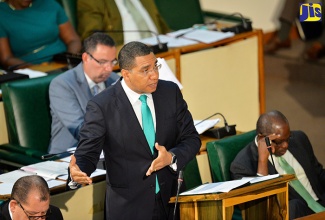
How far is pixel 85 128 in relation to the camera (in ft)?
14.4

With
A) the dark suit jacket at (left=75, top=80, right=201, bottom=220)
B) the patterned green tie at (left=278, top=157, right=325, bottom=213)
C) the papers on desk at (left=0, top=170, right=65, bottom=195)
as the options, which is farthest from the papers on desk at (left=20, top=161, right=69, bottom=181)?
the patterned green tie at (left=278, top=157, right=325, bottom=213)

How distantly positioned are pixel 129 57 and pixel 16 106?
150 centimetres

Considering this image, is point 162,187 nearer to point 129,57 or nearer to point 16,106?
point 129,57

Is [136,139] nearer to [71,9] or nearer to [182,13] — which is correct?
[71,9]

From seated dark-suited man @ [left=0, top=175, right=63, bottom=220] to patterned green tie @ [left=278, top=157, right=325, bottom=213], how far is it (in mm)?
1643

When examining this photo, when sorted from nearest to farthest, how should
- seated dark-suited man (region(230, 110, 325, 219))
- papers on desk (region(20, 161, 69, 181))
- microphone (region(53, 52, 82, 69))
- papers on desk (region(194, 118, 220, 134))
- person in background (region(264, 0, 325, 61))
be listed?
papers on desk (region(20, 161, 69, 181)) < seated dark-suited man (region(230, 110, 325, 219)) < papers on desk (region(194, 118, 220, 134)) < microphone (region(53, 52, 82, 69)) < person in background (region(264, 0, 325, 61))

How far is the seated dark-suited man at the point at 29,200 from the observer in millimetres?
4258

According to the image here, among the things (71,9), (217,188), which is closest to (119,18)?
(71,9)

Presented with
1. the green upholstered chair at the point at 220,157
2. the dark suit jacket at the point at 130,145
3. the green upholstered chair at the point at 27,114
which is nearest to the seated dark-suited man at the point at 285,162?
the green upholstered chair at the point at 220,157

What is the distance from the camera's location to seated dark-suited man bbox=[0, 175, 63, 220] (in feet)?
14.0

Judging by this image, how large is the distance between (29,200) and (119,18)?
3.15 meters

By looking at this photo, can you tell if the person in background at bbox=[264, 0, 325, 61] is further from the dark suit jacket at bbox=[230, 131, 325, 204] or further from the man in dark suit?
the man in dark suit

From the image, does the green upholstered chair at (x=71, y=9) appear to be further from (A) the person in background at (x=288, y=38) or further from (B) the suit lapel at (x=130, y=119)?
(A) the person in background at (x=288, y=38)

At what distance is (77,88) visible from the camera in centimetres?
568
